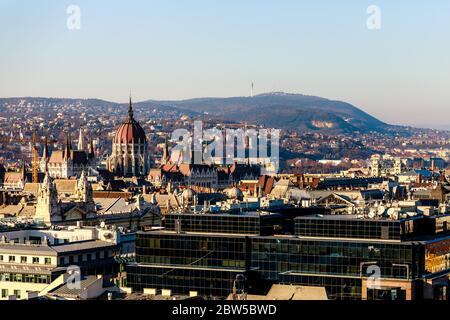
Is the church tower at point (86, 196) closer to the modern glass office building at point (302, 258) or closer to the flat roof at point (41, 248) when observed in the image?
the flat roof at point (41, 248)

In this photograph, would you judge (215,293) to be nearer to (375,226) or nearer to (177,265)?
(177,265)

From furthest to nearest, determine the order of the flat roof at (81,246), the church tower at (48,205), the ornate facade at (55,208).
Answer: the ornate facade at (55,208) < the church tower at (48,205) < the flat roof at (81,246)

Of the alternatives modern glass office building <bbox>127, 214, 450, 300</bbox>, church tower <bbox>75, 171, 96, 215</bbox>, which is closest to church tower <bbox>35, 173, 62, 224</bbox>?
church tower <bbox>75, 171, 96, 215</bbox>

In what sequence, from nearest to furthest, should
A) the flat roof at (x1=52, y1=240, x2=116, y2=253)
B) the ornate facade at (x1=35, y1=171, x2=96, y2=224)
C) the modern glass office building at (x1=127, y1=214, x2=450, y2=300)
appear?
1. the modern glass office building at (x1=127, y1=214, x2=450, y2=300)
2. the flat roof at (x1=52, y1=240, x2=116, y2=253)
3. the ornate facade at (x1=35, y1=171, x2=96, y2=224)

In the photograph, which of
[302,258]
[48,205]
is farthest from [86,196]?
[302,258]

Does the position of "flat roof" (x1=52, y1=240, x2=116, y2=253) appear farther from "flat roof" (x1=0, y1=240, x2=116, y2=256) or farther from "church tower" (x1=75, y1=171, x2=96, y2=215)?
"church tower" (x1=75, y1=171, x2=96, y2=215)

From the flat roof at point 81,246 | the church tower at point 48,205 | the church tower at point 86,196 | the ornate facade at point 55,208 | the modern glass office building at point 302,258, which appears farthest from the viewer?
the church tower at point 86,196

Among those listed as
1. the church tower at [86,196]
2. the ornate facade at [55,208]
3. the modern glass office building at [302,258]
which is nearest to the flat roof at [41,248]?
the modern glass office building at [302,258]

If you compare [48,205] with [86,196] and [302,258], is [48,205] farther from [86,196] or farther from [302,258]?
[302,258]
